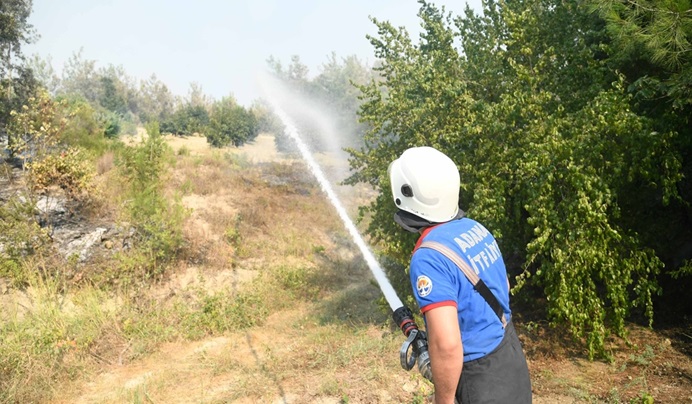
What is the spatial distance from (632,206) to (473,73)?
2.89 meters

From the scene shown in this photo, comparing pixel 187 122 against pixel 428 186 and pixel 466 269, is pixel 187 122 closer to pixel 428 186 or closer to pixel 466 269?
pixel 428 186

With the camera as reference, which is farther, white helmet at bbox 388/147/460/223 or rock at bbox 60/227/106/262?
rock at bbox 60/227/106/262

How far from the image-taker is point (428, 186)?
2.35 meters

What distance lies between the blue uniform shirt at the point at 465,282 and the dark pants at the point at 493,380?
0.05 m

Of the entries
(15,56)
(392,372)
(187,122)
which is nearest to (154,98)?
(187,122)

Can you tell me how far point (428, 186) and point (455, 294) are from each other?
0.51 meters

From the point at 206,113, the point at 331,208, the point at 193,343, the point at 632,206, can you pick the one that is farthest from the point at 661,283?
the point at 206,113

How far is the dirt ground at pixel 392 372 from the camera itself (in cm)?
557

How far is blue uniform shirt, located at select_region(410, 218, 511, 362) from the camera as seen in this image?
2.11 m

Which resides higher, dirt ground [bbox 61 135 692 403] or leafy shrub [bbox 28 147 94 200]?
leafy shrub [bbox 28 147 94 200]

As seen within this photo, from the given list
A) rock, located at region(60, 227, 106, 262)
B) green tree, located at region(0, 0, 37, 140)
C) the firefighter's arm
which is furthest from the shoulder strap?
green tree, located at region(0, 0, 37, 140)

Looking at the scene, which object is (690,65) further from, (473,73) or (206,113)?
(206,113)

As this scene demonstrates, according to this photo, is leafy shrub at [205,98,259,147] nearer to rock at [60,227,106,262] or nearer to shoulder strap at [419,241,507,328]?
rock at [60,227,106,262]

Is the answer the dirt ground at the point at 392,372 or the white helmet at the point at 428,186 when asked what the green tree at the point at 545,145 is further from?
the white helmet at the point at 428,186
